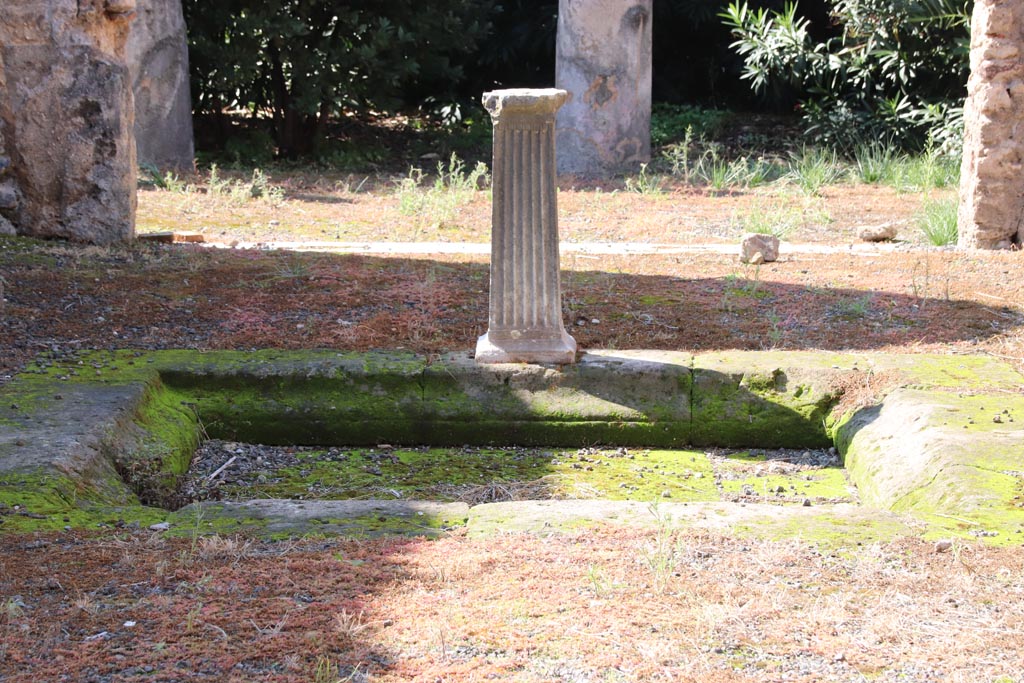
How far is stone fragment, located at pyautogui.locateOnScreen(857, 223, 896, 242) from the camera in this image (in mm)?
8320

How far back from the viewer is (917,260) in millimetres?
7316

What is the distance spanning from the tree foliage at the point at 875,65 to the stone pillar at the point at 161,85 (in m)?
5.90

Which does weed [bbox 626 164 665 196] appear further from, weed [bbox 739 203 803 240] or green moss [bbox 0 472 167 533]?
green moss [bbox 0 472 167 533]

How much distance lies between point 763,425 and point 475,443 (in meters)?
1.27

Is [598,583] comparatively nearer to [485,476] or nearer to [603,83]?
[485,476]

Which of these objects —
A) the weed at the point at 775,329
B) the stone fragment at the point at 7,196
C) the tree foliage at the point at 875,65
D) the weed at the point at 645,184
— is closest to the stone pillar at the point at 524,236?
the weed at the point at 775,329

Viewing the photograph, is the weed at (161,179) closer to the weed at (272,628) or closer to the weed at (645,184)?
the weed at (645,184)

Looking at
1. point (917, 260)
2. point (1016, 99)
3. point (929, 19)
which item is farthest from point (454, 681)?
point (929, 19)

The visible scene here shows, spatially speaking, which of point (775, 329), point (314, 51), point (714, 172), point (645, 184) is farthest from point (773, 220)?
point (314, 51)

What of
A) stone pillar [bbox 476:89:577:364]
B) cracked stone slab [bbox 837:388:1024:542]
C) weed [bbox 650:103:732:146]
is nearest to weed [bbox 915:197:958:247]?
cracked stone slab [bbox 837:388:1024:542]

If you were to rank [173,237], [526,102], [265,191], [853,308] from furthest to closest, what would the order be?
[265,191] < [173,237] < [853,308] < [526,102]

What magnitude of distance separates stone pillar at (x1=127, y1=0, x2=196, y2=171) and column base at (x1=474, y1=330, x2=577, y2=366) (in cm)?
680

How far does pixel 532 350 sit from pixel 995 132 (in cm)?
390

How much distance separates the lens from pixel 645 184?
36.3 feet
